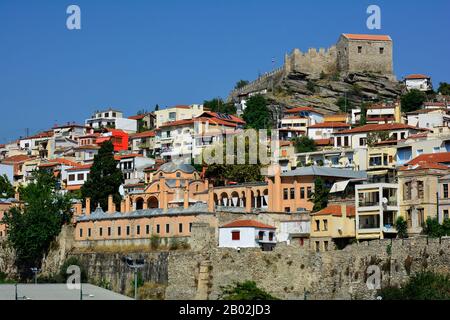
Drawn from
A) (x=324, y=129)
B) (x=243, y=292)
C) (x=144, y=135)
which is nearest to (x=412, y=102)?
(x=324, y=129)

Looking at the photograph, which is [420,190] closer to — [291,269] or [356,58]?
[291,269]

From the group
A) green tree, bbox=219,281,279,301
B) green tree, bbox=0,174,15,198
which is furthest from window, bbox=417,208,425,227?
green tree, bbox=0,174,15,198

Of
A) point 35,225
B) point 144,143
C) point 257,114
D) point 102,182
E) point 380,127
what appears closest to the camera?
point 35,225

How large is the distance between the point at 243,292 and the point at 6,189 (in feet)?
126

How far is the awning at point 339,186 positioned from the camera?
2341 inches

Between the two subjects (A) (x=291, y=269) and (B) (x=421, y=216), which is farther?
(A) (x=291, y=269)

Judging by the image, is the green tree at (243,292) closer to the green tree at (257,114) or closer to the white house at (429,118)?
the white house at (429,118)

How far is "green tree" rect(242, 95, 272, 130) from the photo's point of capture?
91.4 metres

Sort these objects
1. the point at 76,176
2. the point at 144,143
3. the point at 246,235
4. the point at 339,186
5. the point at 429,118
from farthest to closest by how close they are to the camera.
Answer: the point at 144,143, the point at 76,176, the point at 429,118, the point at 339,186, the point at 246,235

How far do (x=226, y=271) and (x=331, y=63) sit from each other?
2131 inches

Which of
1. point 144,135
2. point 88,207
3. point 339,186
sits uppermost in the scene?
point 144,135

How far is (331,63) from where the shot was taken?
105500 mm

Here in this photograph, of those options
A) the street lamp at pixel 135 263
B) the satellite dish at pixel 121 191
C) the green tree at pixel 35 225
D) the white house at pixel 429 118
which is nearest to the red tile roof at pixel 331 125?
the white house at pixel 429 118

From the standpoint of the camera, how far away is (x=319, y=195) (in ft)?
196
